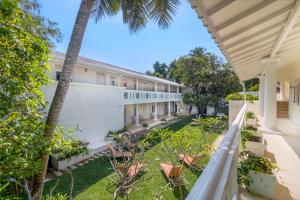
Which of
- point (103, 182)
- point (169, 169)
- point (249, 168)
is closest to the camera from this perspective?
point (249, 168)

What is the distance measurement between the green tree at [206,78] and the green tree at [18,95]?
29.6 meters

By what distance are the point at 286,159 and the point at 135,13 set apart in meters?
8.18

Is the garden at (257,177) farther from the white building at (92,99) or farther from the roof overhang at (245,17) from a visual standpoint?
the white building at (92,99)

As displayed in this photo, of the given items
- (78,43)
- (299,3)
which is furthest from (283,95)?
(78,43)

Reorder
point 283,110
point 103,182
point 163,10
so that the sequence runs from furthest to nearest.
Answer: point 283,110 < point 103,182 < point 163,10

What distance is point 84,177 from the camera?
10016mm

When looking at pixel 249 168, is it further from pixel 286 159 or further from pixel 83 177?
pixel 83 177

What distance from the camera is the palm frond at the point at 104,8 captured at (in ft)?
28.2

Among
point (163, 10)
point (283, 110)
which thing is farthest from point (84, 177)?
point (283, 110)

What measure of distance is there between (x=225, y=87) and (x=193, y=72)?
227 inches

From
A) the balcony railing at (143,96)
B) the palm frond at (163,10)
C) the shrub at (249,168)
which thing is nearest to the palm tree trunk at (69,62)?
the palm frond at (163,10)

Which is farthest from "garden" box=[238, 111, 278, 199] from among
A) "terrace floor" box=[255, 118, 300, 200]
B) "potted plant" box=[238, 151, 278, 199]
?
"terrace floor" box=[255, 118, 300, 200]

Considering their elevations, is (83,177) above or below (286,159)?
below

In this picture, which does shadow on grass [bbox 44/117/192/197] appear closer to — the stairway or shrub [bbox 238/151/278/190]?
shrub [bbox 238/151/278/190]
